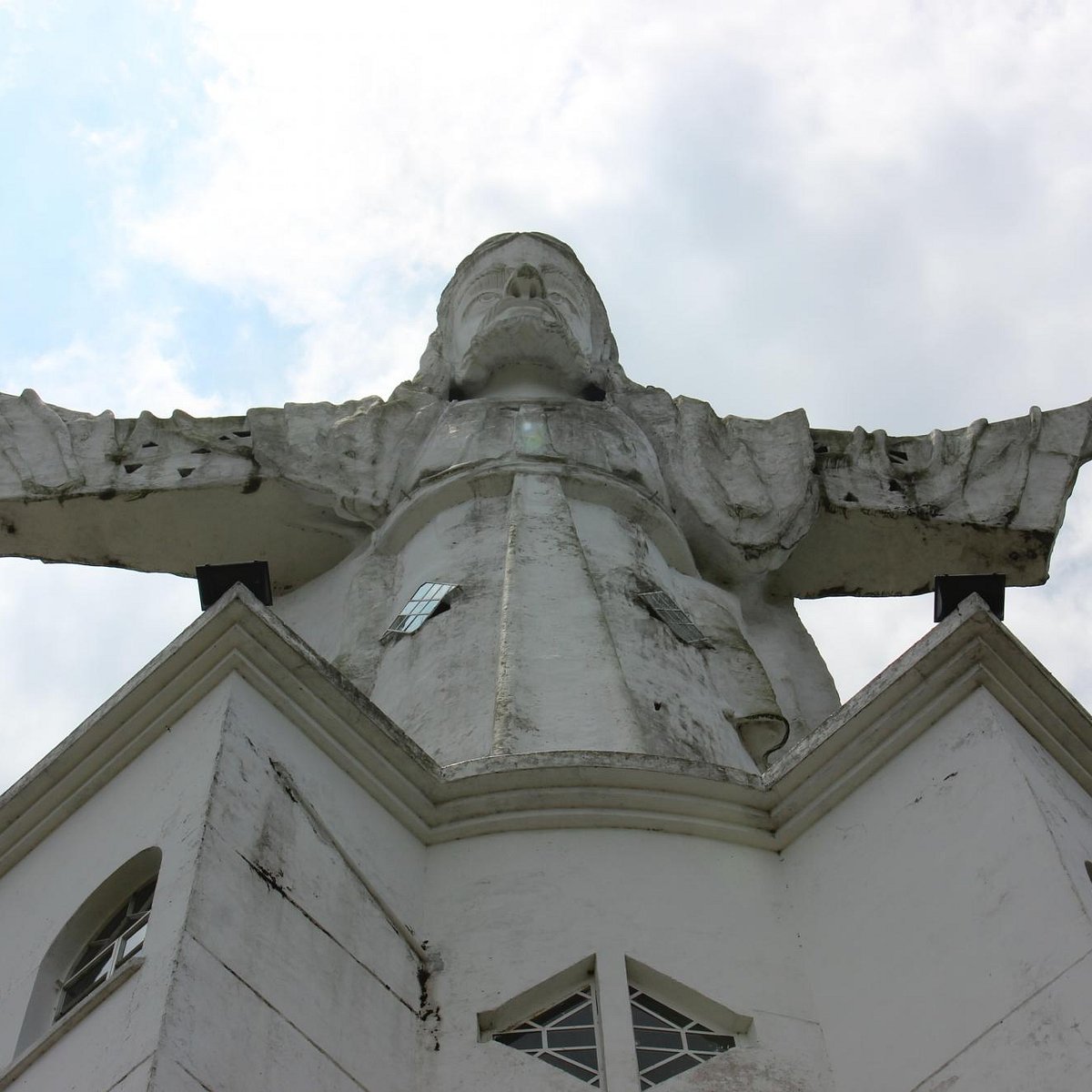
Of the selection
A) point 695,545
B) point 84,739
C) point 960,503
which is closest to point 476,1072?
point 84,739

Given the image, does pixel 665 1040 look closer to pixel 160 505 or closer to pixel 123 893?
pixel 123 893

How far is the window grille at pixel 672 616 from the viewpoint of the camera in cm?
1470

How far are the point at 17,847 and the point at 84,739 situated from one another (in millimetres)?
782

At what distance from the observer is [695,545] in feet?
59.5

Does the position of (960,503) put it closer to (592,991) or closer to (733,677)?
(733,677)

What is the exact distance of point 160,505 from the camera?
62.6 feet

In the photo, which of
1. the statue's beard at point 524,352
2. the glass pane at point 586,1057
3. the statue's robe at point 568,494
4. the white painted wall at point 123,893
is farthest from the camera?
the statue's beard at point 524,352

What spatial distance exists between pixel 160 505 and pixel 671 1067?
11.5 metres

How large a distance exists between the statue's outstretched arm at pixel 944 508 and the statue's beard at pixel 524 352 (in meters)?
2.85

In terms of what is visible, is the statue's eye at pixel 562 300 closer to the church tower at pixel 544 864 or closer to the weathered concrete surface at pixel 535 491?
the weathered concrete surface at pixel 535 491

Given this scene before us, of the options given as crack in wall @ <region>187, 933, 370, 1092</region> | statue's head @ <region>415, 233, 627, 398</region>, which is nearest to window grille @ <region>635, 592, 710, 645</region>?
statue's head @ <region>415, 233, 627, 398</region>

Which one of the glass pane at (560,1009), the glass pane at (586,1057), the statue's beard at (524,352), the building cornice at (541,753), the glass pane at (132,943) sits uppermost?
the statue's beard at (524,352)

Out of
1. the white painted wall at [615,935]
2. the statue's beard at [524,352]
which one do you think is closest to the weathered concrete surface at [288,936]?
the white painted wall at [615,935]

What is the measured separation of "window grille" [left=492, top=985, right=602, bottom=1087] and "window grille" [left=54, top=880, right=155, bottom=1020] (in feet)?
6.14
